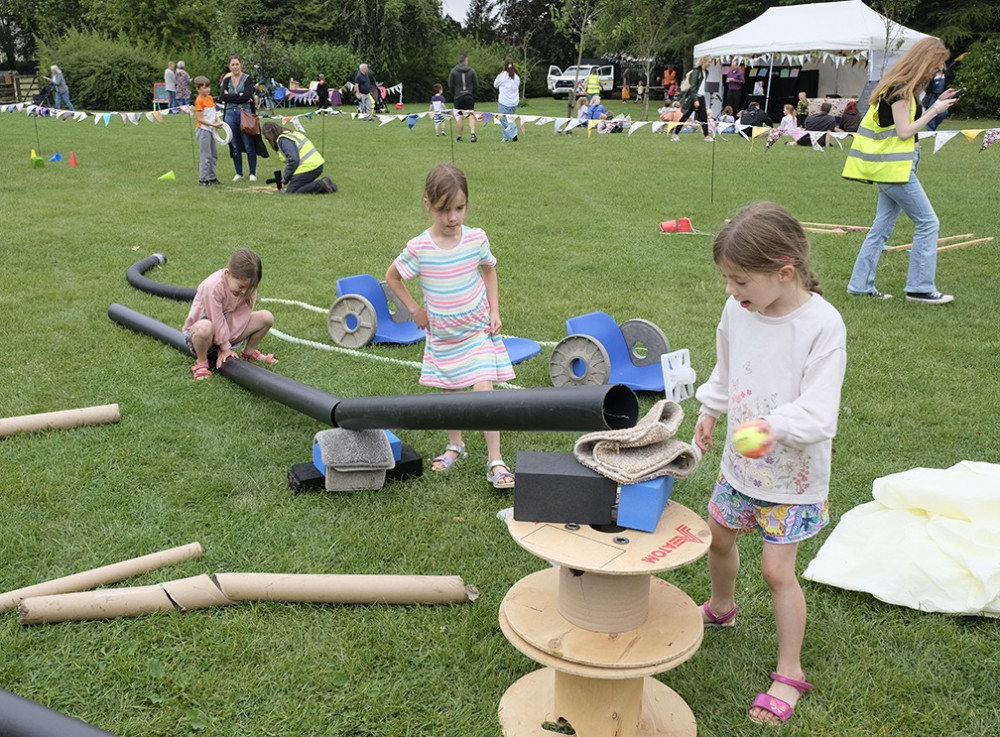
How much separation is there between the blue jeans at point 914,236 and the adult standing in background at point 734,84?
80.0 feet

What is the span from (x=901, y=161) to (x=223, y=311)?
543 centimetres

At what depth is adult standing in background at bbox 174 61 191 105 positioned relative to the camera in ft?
111

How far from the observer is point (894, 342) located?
6699 millimetres

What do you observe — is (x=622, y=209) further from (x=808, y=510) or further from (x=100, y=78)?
(x=100, y=78)

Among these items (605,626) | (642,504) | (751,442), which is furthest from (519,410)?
(751,442)

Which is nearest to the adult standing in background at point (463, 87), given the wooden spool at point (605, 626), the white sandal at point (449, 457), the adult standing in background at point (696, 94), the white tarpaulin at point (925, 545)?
the adult standing in background at point (696, 94)

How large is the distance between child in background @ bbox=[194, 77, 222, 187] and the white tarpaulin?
13.2 metres

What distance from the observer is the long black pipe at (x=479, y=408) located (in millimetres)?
2934

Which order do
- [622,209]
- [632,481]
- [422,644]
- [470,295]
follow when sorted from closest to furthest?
[632,481] → [422,644] → [470,295] → [622,209]

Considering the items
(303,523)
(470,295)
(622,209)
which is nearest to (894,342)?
(470,295)

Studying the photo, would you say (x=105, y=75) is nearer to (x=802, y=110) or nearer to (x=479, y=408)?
(x=802, y=110)

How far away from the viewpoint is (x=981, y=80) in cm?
3338

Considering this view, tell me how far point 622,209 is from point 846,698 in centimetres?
1047

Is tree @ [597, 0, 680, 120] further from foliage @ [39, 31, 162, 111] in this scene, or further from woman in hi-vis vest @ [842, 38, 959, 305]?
woman in hi-vis vest @ [842, 38, 959, 305]
